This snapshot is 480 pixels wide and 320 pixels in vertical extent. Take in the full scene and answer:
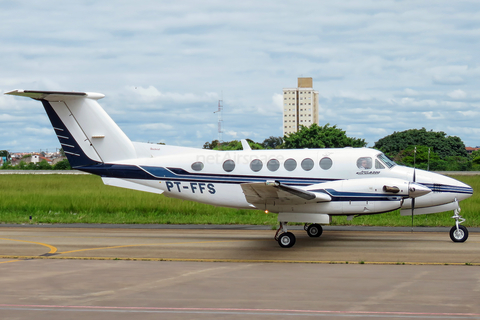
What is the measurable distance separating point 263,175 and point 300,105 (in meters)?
164

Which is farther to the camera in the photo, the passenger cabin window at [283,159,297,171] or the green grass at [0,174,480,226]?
the green grass at [0,174,480,226]

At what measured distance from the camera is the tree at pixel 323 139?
2135 inches

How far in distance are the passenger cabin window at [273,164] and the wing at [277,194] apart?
1.50 m

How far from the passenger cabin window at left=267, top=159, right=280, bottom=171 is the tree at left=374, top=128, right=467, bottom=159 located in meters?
70.1

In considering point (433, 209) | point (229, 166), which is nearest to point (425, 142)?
point (433, 209)

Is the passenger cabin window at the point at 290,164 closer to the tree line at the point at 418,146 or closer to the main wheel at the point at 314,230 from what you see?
the main wheel at the point at 314,230

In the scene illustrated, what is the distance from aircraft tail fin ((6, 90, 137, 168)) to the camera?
16.8m

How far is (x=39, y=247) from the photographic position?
14.6m

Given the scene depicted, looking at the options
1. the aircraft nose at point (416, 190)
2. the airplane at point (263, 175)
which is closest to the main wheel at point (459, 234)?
the airplane at point (263, 175)

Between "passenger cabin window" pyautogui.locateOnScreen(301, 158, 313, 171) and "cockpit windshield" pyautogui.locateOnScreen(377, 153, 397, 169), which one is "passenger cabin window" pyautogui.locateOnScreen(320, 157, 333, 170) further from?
"cockpit windshield" pyautogui.locateOnScreen(377, 153, 397, 169)

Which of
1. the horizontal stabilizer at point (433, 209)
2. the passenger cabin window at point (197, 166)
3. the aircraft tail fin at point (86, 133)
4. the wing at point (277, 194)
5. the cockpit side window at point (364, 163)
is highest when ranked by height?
the aircraft tail fin at point (86, 133)

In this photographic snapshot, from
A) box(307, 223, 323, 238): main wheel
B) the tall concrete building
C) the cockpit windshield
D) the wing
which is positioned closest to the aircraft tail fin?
the wing

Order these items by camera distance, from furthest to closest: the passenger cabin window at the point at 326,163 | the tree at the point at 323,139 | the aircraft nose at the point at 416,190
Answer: the tree at the point at 323,139, the passenger cabin window at the point at 326,163, the aircraft nose at the point at 416,190

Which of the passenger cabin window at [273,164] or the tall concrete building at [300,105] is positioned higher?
the tall concrete building at [300,105]
